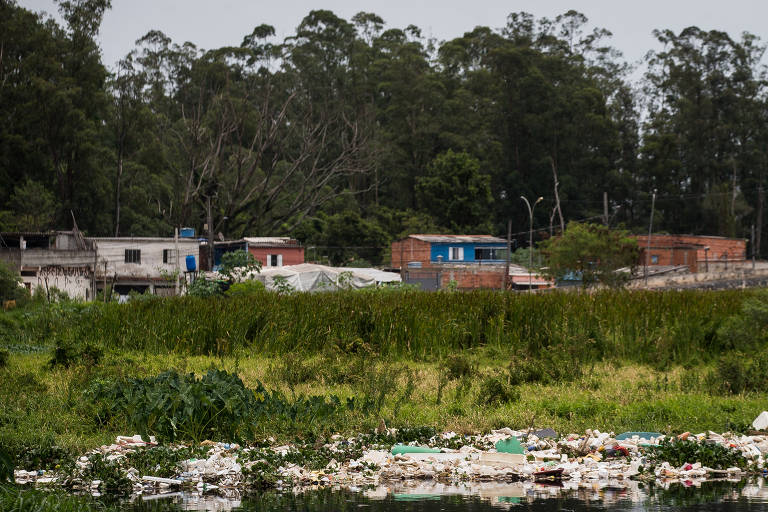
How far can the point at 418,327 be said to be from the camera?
19594 mm

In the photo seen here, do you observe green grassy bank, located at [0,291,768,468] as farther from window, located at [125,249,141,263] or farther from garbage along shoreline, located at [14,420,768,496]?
window, located at [125,249,141,263]

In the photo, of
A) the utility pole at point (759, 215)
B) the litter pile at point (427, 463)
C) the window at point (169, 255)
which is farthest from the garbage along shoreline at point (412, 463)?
the utility pole at point (759, 215)

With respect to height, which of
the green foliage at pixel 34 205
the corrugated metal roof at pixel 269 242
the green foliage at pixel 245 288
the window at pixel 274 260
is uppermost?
the green foliage at pixel 34 205

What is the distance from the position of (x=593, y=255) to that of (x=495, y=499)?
43.9m

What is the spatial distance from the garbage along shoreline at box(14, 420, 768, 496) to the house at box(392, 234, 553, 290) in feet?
136

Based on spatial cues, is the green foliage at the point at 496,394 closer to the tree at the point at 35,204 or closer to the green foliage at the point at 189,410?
the green foliage at the point at 189,410

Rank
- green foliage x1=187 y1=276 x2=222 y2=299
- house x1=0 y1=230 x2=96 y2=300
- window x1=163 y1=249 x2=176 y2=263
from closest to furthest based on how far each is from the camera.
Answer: green foliage x1=187 y1=276 x2=222 y2=299, house x1=0 y1=230 x2=96 y2=300, window x1=163 y1=249 x2=176 y2=263

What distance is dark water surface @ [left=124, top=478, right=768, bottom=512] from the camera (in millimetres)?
8297

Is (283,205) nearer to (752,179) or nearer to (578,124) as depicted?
(578,124)

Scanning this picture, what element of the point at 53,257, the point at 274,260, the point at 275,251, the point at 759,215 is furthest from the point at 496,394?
the point at 759,215

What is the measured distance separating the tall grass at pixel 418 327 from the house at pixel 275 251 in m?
32.9

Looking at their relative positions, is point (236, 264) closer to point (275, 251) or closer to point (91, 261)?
point (91, 261)

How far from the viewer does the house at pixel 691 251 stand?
65.6 metres

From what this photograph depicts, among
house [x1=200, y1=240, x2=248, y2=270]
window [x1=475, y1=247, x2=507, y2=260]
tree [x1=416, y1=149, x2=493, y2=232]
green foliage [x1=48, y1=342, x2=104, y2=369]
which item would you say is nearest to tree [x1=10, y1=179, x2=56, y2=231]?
house [x1=200, y1=240, x2=248, y2=270]
